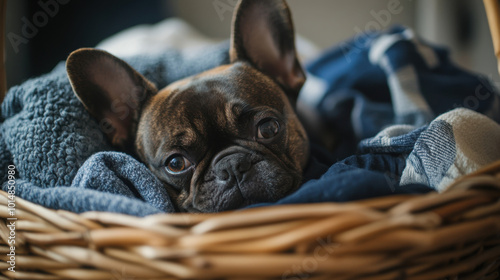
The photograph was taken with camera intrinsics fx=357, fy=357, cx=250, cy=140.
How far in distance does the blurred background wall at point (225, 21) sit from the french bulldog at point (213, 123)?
1.04 meters

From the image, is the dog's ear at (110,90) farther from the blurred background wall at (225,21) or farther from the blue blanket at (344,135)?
the blurred background wall at (225,21)

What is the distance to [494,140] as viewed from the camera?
2.92 feet

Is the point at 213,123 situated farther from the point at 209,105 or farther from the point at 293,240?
the point at 293,240

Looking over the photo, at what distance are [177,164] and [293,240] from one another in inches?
24.0

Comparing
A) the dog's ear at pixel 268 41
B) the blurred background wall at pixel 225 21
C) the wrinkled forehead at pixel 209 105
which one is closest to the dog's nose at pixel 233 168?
the wrinkled forehead at pixel 209 105

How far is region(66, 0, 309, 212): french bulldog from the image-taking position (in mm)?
971

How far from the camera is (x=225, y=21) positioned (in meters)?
3.01

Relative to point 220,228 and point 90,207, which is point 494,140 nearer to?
point 220,228

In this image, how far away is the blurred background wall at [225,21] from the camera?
93.6 inches

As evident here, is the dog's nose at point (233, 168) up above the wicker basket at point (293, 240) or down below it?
below

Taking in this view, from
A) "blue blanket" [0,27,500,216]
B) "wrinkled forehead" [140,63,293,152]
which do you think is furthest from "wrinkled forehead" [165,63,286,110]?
"blue blanket" [0,27,500,216]

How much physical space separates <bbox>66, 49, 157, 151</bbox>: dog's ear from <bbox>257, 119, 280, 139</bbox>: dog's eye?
0.45 m

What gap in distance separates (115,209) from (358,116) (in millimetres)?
1038

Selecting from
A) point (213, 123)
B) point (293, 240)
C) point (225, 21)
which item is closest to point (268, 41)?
point (213, 123)
